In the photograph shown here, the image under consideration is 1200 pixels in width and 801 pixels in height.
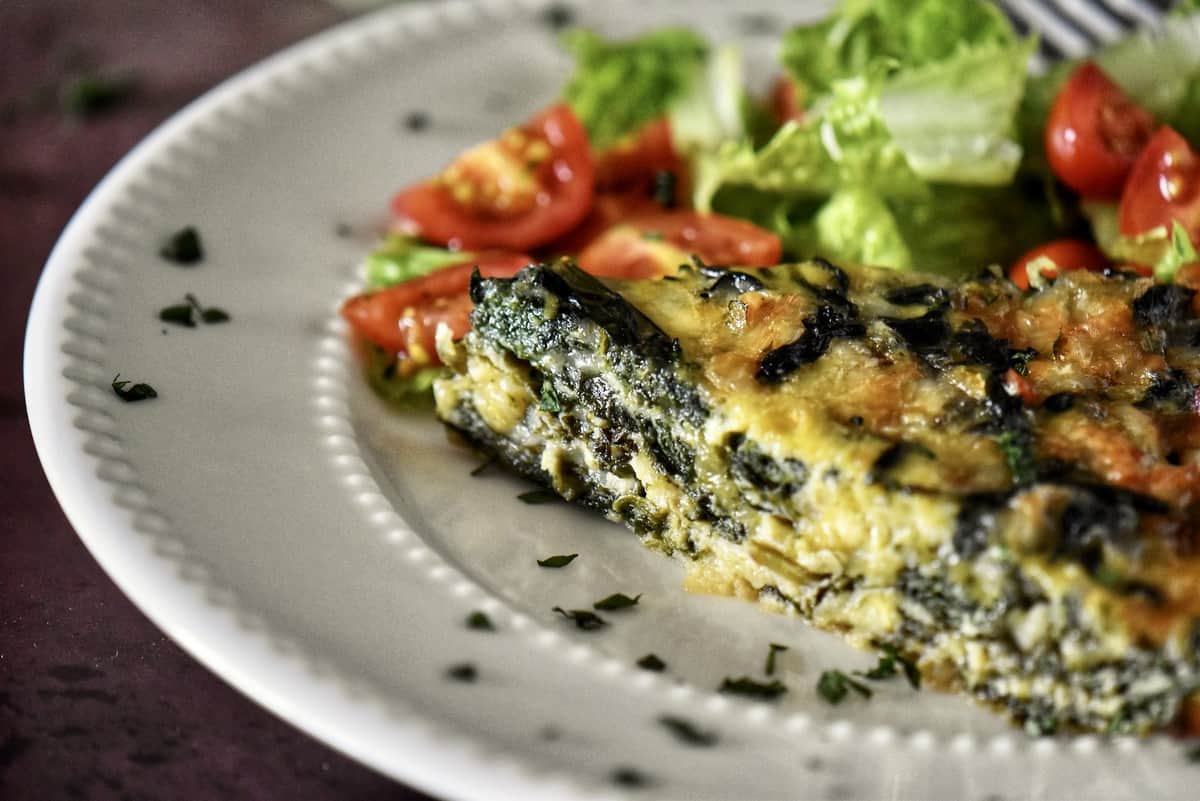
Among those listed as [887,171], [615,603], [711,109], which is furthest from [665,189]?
[615,603]

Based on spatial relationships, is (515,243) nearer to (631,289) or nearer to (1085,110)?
(631,289)

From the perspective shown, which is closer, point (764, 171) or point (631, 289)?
point (631, 289)

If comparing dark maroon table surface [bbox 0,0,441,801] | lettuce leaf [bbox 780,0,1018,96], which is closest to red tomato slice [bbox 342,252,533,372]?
dark maroon table surface [bbox 0,0,441,801]

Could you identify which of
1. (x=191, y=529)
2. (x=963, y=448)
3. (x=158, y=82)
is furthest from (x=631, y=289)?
(x=158, y=82)

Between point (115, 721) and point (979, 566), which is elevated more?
point (979, 566)

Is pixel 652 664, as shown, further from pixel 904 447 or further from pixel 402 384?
pixel 402 384
